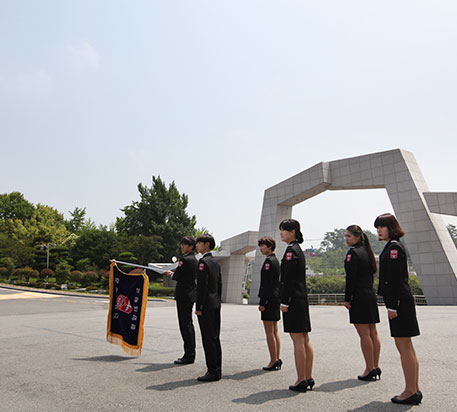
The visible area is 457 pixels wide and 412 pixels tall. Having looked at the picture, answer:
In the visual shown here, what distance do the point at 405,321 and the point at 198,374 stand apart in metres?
2.58

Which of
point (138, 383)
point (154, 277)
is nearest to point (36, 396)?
point (138, 383)

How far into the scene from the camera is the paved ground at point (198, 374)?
13.0 feet

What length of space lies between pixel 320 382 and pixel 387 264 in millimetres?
1565

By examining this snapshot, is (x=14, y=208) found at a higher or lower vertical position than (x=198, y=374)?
higher

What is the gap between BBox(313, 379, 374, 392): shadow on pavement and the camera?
14.6ft

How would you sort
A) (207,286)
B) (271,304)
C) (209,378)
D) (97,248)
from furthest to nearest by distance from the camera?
(97,248)
(271,304)
(207,286)
(209,378)

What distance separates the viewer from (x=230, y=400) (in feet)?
13.5

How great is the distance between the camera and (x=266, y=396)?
4223 mm

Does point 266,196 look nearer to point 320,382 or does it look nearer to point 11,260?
point 320,382

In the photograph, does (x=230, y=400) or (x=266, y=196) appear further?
(x=266, y=196)

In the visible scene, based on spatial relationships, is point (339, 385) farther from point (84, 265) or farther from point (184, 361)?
point (84, 265)

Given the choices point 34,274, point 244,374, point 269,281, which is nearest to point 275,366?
point 244,374

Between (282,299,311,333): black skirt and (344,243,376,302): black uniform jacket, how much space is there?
2.32 ft

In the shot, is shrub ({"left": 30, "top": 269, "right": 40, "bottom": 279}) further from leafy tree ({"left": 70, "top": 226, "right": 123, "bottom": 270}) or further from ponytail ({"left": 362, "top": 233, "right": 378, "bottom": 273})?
ponytail ({"left": 362, "top": 233, "right": 378, "bottom": 273})
